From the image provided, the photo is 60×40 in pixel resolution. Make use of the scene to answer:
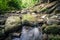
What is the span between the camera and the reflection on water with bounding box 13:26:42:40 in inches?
332

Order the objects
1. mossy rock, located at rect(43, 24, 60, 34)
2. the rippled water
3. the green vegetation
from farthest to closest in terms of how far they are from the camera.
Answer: the green vegetation < the rippled water < mossy rock, located at rect(43, 24, 60, 34)

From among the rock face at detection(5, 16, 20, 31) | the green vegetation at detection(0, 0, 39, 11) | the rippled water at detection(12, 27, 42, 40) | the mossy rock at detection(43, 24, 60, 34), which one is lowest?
the rippled water at detection(12, 27, 42, 40)

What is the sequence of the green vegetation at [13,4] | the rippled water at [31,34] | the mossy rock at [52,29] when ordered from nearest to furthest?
1. the mossy rock at [52,29]
2. the rippled water at [31,34]
3. the green vegetation at [13,4]

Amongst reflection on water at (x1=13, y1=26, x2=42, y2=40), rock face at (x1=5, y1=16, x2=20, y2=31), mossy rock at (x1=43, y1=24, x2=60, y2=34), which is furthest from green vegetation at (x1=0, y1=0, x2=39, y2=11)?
mossy rock at (x1=43, y1=24, x2=60, y2=34)

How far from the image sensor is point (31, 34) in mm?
8594

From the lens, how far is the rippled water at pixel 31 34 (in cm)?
842

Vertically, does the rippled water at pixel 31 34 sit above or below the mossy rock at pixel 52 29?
below

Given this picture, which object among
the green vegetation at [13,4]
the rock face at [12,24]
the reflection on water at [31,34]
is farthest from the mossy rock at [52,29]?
the green vegetation at [13,4]

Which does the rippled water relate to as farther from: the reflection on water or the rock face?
the rock face

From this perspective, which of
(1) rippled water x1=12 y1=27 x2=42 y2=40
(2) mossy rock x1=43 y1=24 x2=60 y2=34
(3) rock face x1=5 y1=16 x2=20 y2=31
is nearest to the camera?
(2) mossy rock x1=43 y1=24 x2=60 y2=34

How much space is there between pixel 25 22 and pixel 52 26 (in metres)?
1.69

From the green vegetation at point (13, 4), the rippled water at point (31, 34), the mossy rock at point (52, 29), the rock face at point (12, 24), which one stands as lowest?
the rippled water at point (31, 34)

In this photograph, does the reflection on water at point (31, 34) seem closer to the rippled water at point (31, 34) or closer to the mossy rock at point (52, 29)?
the rippled water at point (31, 34)

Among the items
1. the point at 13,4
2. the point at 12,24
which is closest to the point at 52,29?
the point at 12,24
